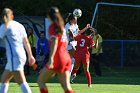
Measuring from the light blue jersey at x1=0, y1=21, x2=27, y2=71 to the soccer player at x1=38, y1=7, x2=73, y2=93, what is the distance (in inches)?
22.9

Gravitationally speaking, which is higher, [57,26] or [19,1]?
[57,26]

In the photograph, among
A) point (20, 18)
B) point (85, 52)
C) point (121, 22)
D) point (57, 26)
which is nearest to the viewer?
point (57, 26)

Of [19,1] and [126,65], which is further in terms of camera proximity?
[19,1]

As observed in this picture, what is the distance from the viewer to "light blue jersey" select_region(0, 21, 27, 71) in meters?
12.1

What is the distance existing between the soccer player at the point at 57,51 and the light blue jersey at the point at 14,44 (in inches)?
22.9

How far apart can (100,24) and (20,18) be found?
175 inches

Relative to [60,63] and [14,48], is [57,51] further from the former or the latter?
[14,48]

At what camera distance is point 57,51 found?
11.9 metres

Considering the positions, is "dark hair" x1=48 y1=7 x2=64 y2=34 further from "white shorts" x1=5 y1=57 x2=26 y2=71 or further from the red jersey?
"white shorts" x1=5 y1=57 x2=26 y2=71

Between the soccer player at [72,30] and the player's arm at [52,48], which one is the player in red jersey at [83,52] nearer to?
the soccer player at [72,30]

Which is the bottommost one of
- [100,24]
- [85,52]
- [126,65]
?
[126,65]

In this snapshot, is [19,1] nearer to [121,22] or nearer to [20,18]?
[20,18]

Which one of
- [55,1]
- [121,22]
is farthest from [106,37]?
[55,1]

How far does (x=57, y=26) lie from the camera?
11664 mm
